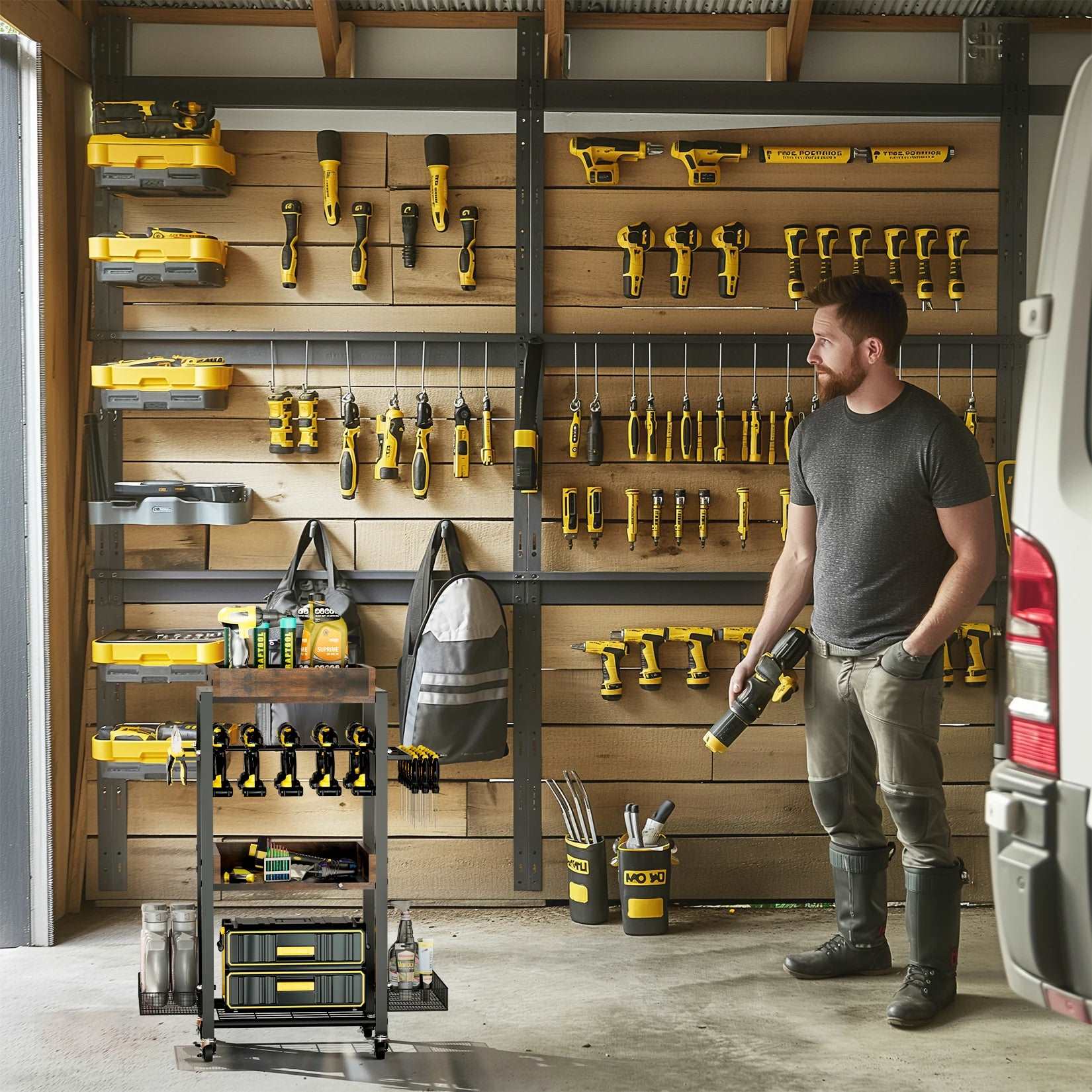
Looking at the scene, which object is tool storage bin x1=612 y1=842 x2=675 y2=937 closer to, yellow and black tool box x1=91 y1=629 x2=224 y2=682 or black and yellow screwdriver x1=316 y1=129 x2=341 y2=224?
yellow and black tool box x1=91 y1=629 x2=224 y2=682

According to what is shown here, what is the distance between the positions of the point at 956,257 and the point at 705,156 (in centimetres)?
94

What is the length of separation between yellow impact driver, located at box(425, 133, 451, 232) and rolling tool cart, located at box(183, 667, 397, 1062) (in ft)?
6.16

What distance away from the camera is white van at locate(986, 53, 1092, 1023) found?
205 cm

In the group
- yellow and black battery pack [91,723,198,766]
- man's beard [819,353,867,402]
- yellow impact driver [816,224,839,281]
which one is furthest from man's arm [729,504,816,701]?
yellow and black battery pack [91,723,198,766]

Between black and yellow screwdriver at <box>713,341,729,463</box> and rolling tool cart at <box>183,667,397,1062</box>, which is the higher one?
black and yellow screwdriver at <box>713,341,729,463</box>

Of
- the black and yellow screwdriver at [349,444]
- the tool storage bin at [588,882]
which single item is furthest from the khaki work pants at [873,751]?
the black and yellow screwdriver at [349,444]

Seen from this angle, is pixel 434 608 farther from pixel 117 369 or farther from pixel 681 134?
pixel 681 134

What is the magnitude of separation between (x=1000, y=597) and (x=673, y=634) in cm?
117

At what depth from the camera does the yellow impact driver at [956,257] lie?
441cm

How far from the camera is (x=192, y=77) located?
174 inches

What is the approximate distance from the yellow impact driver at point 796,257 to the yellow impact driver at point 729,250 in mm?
147

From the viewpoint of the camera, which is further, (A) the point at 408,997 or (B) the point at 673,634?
(B) the point at 673,634

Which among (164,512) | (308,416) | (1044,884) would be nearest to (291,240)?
(308,416)

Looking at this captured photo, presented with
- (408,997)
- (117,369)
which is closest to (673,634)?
(408,997)
